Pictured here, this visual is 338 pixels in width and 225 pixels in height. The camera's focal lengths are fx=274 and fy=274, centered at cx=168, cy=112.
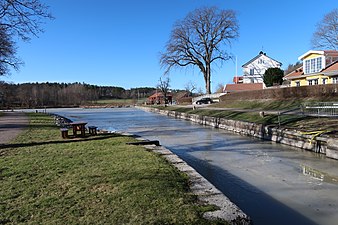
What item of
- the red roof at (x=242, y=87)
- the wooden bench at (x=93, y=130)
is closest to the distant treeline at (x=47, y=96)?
the red roof at (x=242, y=87)

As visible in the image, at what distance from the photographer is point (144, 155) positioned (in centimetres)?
736

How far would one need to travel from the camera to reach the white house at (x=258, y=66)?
58.2m

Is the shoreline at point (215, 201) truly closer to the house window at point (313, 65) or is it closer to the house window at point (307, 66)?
the house window at point (313, 65)

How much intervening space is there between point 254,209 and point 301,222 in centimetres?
78

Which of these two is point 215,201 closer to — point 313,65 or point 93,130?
point 93,130

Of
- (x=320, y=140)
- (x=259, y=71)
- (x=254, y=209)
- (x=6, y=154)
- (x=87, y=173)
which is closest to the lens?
(x=254, y=209)

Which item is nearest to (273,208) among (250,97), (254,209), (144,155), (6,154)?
(254,209)

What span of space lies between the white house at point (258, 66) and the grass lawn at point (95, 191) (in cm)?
5568

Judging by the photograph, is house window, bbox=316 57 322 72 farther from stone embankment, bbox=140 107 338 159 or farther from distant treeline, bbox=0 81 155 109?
distant treeline, bbox=0 81 155 109

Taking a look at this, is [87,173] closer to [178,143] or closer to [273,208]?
[273,208]

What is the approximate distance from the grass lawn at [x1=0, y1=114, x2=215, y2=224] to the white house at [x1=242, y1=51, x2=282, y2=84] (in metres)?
55.7

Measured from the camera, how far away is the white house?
5816 cm

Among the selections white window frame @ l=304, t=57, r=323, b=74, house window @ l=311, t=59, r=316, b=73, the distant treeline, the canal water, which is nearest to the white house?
white window frame @ l=304, t=57, r=323, b=74

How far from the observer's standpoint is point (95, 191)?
4.46 m
